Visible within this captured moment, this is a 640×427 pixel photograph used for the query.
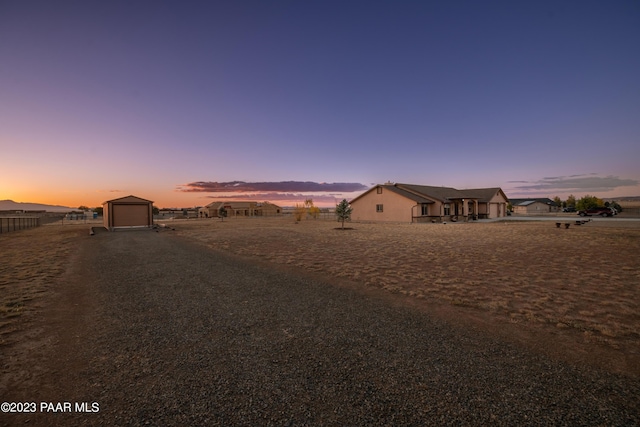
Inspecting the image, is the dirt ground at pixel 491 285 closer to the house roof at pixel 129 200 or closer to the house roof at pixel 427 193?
the house roof at pixel 129 200

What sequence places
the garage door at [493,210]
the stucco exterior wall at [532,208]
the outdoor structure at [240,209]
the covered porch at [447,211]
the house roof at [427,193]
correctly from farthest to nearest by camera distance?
the stucco exterior wall at [532,208], the outdoor structure at [240,209], the garage door at [493,210], the house roof at [427,193], the covered porch at [447,211]

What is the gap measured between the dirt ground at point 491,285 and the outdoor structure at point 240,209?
207 ft

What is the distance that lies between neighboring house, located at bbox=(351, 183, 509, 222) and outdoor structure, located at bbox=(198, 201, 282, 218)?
4394 centimetres

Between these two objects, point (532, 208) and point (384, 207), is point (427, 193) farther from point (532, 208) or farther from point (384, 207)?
point (532, 208)

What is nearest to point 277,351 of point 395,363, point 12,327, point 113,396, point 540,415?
point 395,363

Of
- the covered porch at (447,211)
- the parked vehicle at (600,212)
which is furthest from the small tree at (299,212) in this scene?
the parked vehicle at (600,212)

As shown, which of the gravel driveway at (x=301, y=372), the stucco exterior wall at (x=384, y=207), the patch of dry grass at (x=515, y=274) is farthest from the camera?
the stucco exterior wall at (x=384, y=207)

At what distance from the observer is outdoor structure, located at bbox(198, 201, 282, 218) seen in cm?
7819

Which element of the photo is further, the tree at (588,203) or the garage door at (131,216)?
the tree at (588,203)

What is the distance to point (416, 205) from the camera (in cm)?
3825

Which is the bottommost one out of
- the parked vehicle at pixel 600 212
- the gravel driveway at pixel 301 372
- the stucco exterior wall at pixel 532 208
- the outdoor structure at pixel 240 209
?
the gravel driveway at pixel 301 372

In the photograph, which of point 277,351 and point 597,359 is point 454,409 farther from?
point 597,359

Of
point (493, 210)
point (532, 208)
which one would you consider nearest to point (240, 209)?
point (493, 210)

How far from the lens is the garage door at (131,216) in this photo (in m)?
30.6
